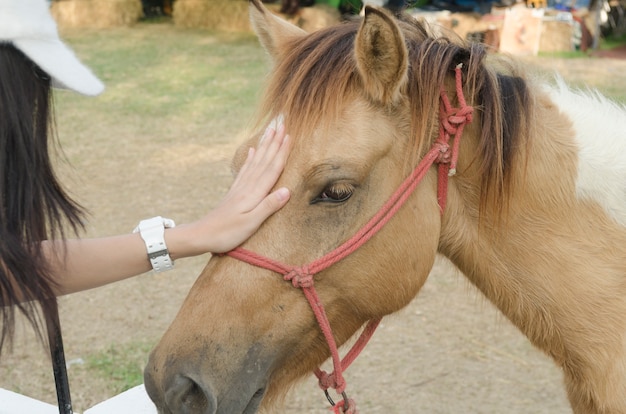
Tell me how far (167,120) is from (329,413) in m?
5.70

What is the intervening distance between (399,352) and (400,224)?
245 centimetres

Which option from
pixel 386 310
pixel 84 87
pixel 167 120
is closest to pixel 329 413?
pixel 386 310

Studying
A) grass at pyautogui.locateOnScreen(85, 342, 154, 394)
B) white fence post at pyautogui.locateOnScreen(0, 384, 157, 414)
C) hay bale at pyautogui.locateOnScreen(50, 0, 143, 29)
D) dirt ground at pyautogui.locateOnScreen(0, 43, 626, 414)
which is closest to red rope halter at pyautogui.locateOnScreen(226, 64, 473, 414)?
white fence post at pyautogui.locateOnScreen(0, 384, 157, 414)

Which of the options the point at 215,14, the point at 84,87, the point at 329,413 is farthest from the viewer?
the point at 215,14

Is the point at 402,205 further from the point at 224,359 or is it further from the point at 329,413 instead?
the point at 329,413

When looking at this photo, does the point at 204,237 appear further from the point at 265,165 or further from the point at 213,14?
the point at 213,14

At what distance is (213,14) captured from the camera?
48.1ft

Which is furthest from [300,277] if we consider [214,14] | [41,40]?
[214,14]

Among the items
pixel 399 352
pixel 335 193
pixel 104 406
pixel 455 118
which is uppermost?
pixel 455 118

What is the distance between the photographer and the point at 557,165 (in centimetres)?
197

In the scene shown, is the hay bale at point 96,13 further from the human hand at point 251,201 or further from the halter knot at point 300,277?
the halter knot at point 300,277

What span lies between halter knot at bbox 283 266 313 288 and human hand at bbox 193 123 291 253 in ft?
0.45

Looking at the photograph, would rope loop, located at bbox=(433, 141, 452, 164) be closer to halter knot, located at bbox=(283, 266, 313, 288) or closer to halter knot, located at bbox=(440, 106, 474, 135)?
halter knot, located at bbox=(440, 106, 474, 135)

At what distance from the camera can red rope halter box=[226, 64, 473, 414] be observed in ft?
5.94
